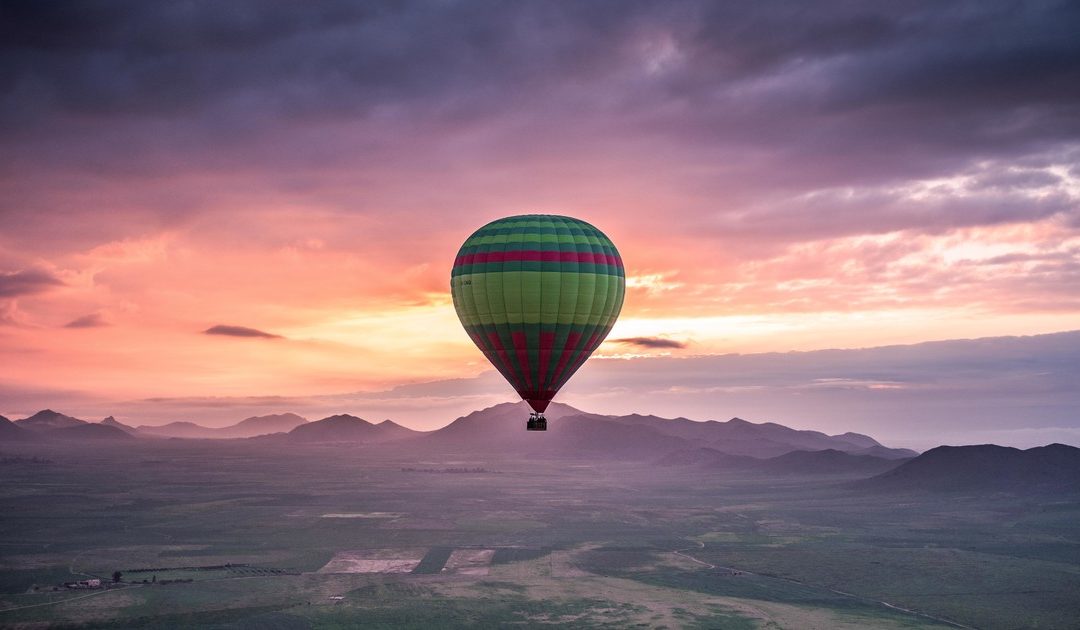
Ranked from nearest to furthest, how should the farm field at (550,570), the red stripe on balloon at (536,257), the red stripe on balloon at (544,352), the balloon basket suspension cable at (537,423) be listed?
1. the balloon basket suspension cable at (537,423)
2. the red stripe on balloon at (544,352)
3. the red stripe on balloon at (536,257)
4. the farm field at (550,570)

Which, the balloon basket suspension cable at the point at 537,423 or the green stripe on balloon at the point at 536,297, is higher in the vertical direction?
the green stripe on balloon at the point at 536,297

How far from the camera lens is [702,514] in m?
192

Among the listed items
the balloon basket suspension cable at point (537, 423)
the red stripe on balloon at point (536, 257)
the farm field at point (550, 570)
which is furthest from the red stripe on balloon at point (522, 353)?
the farm field at point (550, 570)

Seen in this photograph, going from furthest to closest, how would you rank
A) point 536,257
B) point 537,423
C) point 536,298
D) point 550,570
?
point 550,570
point 536,257
point 536,298
point 537,423

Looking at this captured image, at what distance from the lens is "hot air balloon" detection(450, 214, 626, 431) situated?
82000mm

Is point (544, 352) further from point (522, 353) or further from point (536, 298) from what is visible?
point (536, 298)

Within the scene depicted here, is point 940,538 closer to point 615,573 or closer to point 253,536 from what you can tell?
point 615,573

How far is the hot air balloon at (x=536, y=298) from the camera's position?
8200 centimetres

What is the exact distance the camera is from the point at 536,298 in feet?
269

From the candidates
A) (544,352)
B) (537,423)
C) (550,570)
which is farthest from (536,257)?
(550,570)

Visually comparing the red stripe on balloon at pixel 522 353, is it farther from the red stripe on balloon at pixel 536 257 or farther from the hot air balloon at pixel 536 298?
the red stripe on balloon at pixel 536 257

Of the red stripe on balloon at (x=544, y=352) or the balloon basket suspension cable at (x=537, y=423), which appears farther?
the red stripe on balloon at (x=544, y=352)

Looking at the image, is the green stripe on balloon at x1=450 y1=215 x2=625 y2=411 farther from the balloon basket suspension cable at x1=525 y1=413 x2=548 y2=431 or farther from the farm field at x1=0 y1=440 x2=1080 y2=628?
the farm field at x1=0 y1=440 x2=1080 y2=628

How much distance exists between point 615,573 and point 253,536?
68691mm
